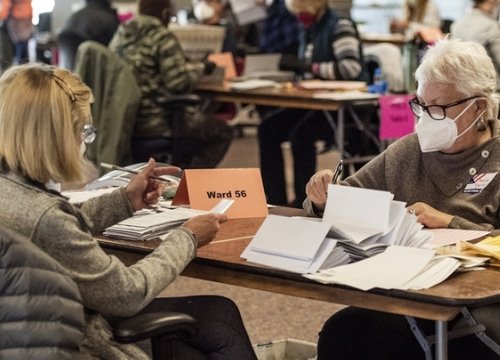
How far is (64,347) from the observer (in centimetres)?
187

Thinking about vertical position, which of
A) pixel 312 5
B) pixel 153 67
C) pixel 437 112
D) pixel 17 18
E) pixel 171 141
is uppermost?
pixel 437 112

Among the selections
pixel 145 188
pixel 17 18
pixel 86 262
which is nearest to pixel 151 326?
pixel 86 262

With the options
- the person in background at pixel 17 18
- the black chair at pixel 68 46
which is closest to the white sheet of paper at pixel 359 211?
the black chair at pixel 68 46

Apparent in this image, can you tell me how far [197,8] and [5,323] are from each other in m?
6.44

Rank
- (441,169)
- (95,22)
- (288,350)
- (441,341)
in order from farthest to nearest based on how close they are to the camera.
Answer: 1. (95,22)
2. (288,350)
3. (441,169)
4. (441,341)

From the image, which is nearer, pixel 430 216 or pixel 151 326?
pixel 151 326

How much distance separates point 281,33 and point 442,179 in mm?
4488

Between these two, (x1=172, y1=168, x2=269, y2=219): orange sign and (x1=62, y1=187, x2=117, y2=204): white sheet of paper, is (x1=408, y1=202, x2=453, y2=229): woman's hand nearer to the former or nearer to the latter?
(x1=172, y1=168, x2=269, y2=219): orange sign

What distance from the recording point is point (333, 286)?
2182 mm

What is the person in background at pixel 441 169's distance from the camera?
2.74 meters

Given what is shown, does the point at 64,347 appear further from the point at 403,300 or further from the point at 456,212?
the point at 456,212

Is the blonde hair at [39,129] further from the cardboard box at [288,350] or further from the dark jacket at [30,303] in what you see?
the cardboard box at [288,350]

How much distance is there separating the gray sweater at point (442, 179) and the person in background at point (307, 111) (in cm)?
281

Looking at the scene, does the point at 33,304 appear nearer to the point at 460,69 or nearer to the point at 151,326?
the point at 151,326
